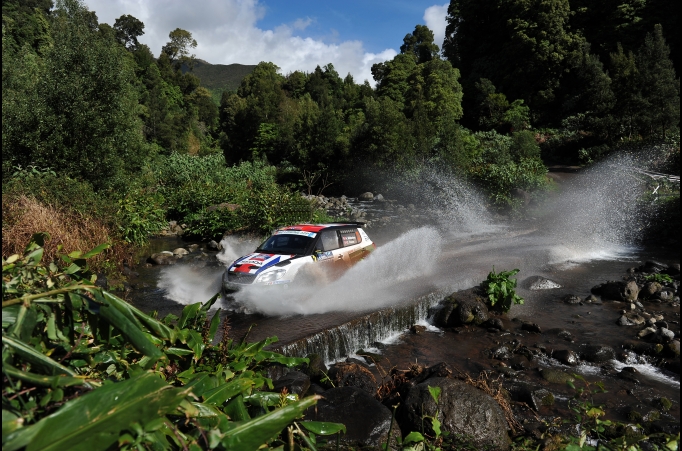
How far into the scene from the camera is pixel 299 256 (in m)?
11.5

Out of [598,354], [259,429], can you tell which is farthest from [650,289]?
[259,429]

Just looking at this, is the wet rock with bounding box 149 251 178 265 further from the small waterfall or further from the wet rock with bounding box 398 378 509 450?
the wet rock with bounding box 398 378 509 450

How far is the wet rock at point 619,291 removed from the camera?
13.9 m

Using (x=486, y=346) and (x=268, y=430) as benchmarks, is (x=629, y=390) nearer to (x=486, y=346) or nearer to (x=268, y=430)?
(x=486, y=346)

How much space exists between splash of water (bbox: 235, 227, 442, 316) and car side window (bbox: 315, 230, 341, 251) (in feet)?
2.62

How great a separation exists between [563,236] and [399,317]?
Answer: 12.8 meters

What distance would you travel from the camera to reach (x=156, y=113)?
50.5m

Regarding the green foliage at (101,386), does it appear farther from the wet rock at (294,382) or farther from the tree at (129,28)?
the tree at (129,28)

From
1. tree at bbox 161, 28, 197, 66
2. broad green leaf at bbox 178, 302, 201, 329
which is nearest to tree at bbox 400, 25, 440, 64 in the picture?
tree at bbox 161, 28, 197, 66

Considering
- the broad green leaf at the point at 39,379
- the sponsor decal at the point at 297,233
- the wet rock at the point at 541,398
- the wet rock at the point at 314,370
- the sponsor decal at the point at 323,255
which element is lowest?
the wet rock at the point at 541,398

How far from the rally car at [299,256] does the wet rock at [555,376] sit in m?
5.04

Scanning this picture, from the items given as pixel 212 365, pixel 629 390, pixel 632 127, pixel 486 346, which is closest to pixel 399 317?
pixel 486 346

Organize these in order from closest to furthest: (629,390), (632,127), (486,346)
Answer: (629,390)
(486,346)
(632,127)

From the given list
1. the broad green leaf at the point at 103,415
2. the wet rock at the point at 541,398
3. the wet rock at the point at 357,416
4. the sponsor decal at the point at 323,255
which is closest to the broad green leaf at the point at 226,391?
the broad green leaf at the point at 103,415
